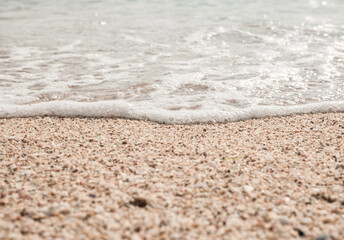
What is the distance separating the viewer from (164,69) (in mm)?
6332

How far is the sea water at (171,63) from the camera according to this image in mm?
4777

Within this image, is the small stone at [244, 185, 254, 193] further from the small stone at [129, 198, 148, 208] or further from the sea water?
the sea water

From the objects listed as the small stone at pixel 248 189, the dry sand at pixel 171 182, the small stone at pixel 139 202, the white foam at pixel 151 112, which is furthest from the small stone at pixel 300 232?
the white foam at pixel 151 112

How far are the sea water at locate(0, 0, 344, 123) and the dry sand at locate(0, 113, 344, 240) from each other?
2.47 feet

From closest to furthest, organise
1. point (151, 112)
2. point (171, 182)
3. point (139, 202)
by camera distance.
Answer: point (139, 202) < point (171, 182) < point (151, 112)

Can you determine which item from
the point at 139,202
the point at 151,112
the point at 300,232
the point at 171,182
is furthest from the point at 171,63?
the point at 300,232

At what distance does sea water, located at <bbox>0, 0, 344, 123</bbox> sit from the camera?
15.7 ft

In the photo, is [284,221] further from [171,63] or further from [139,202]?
[171,63]

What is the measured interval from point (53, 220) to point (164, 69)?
449 centimetres

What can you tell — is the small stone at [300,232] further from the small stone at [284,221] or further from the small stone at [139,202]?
the small stone at [139,202]

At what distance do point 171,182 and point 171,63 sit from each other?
4288 millimetres

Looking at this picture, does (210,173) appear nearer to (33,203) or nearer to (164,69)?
(33,203)

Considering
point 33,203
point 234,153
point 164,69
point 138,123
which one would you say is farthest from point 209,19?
point 33,203

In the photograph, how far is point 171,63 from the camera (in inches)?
263
